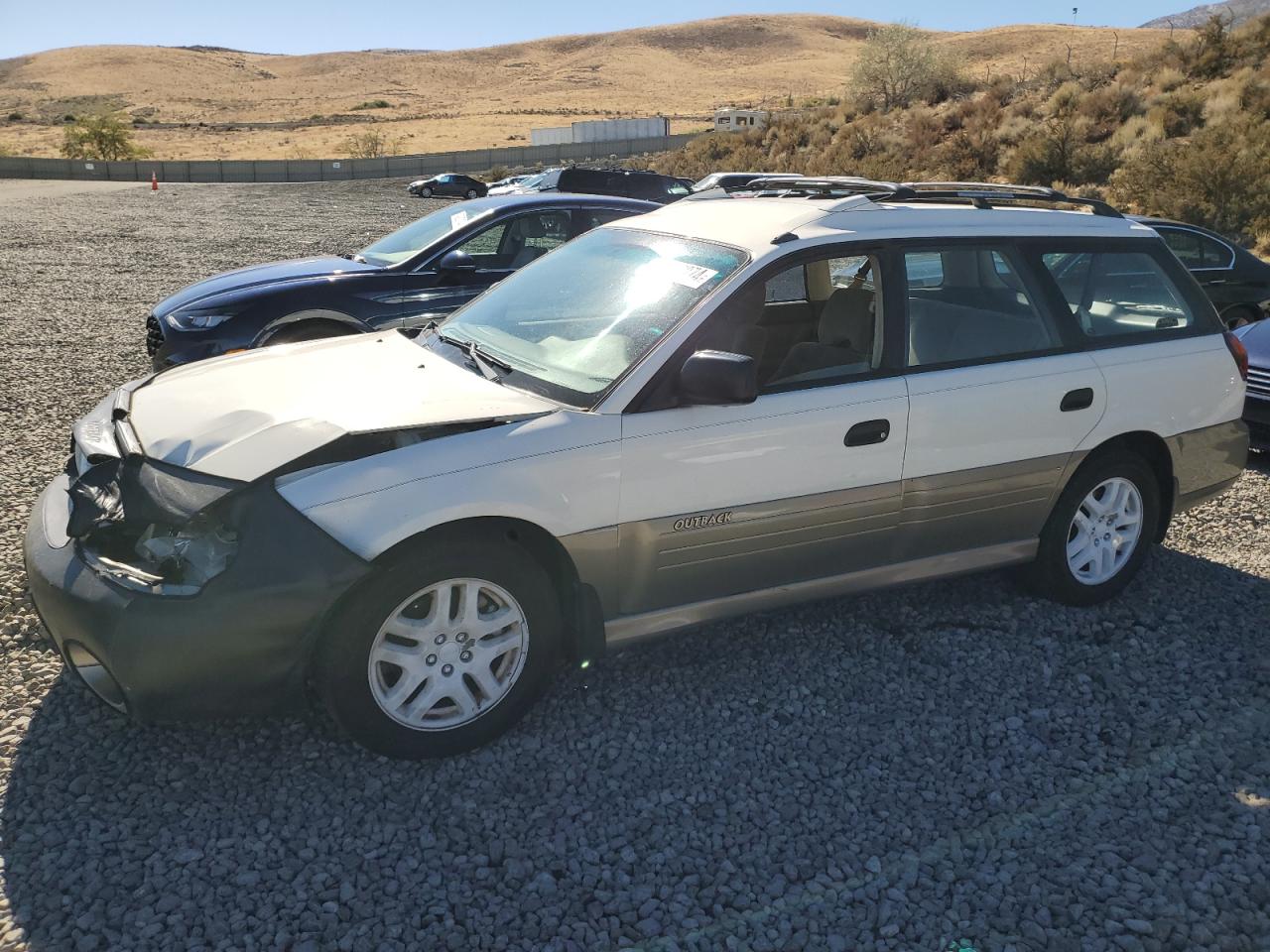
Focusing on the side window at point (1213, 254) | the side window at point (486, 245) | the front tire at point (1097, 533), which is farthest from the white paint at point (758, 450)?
the side window at point (1213, 254)

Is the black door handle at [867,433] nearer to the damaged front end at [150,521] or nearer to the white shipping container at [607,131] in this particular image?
the damaged front end at [150,521]

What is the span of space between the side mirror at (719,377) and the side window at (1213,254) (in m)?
8.91

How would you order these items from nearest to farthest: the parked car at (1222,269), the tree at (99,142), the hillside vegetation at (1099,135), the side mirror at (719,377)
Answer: the side mirror at (719,377) < the parked car at (1222,269) < the hillside vegetation at (1099,135) < the tree at (99,142)

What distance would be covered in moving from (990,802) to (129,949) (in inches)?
102

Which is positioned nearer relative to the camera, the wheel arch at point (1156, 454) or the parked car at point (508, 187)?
the wheel arch at point (1156, 454)

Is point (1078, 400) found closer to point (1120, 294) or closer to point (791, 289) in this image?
point (1120, 294)

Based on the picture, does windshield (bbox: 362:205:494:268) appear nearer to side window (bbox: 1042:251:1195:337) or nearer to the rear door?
the rear door

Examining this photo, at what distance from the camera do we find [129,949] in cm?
266

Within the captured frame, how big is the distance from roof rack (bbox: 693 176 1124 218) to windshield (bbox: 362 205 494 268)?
345cm

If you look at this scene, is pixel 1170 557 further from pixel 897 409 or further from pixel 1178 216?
pixel 1178 216

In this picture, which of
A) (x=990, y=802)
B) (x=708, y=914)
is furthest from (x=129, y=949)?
(x=990, y=802)

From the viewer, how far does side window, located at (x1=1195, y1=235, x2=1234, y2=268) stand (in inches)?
409

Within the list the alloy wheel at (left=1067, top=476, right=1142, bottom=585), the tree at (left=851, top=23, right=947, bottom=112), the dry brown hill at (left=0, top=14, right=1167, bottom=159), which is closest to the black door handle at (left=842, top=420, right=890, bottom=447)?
the alloy wheel at (left=1067, top=476, right=1142, bottom=585)

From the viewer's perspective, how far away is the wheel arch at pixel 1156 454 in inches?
184
